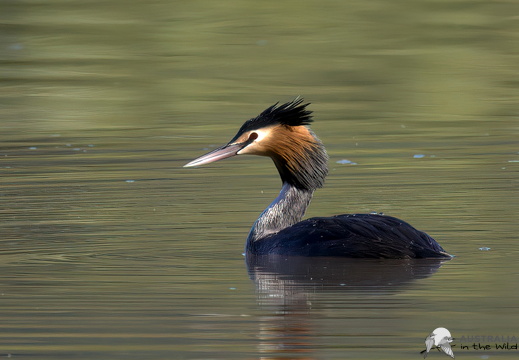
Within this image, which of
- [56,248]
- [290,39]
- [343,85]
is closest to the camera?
[56,248]

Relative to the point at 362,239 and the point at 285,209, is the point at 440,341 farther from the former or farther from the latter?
the point at 285,209

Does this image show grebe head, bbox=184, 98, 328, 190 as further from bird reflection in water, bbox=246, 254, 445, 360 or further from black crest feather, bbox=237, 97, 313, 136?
bird reflection in water, bbox=246, 254, 445, 360

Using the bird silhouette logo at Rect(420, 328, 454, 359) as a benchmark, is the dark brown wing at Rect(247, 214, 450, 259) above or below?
above

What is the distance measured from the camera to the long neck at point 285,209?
440 inches

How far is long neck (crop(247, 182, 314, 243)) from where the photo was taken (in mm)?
11180

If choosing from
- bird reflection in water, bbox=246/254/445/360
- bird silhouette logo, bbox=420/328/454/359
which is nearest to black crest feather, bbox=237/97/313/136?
bird reflection in water, bbox=246/254/445/360

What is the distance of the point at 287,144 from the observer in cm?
1105

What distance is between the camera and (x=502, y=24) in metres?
26.7

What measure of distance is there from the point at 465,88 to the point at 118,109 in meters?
5.08

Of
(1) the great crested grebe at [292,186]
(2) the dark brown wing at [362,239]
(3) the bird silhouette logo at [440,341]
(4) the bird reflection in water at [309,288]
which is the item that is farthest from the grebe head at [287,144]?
(3) the bird silhouette logo at [440,341]

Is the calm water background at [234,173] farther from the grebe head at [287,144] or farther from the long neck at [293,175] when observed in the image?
the grebe head at [287,144]

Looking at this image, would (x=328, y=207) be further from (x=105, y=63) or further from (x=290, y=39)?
(x=290, y=39)

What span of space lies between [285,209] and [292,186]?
191mm

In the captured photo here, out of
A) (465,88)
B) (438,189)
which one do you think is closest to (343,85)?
(465,88)
